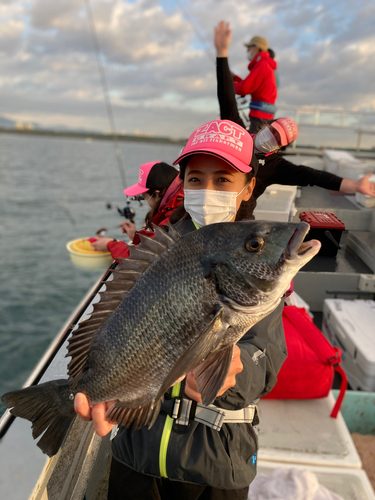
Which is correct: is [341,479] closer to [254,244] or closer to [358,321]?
[358,321]

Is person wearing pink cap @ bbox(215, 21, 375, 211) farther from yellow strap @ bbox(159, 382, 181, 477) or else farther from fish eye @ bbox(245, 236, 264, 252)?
yellow strap @ bbox(159, 382, 181, 477)

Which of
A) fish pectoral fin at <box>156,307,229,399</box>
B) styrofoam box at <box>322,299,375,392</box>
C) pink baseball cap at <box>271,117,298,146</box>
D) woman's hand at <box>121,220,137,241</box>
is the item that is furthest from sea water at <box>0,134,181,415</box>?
styrofoam box at <box>322,299,375,392</box>

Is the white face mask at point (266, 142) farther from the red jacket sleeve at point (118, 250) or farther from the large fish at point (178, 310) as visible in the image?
the red jacket sleeve at point (118, 250)

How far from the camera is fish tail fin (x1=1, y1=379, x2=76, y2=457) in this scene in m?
1.60

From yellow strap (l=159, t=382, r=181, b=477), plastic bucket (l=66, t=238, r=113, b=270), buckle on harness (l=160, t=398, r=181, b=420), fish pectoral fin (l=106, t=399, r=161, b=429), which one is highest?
fish pectoral fin (l=106, t=399, r=161, b=429)

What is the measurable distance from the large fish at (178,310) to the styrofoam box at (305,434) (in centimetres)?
174

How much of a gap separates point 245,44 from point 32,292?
12.0 metres

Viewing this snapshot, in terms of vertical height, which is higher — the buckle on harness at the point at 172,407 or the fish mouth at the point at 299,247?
the fish mouth at the point at 299,247

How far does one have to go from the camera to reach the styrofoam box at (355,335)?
3.50 metres

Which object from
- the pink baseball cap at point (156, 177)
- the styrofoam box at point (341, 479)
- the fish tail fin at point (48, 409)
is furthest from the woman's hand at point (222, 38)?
the styrofoam box at point (341, 479)

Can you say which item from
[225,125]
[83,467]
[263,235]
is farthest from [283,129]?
[83,467]

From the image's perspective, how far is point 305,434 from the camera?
2.84 meters

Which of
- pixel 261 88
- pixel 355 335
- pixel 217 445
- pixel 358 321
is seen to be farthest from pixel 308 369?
pixel 261 88

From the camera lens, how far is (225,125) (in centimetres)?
176
